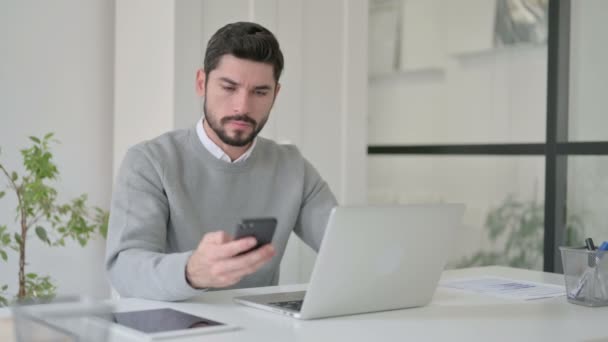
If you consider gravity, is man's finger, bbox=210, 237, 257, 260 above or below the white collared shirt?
below

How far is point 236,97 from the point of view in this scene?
2180 millimetres

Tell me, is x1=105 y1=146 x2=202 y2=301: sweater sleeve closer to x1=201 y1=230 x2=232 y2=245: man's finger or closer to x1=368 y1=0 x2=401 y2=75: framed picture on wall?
x1=201 y1=230 x2=232 y2=245: man's finger

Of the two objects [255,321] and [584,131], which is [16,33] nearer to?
[255,321]

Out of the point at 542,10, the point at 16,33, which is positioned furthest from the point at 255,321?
the point at 542,10

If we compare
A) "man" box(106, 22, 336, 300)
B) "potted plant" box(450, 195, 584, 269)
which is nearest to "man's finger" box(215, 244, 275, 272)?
"man" box(106, 22, 336, 300)

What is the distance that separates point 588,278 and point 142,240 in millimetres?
1057

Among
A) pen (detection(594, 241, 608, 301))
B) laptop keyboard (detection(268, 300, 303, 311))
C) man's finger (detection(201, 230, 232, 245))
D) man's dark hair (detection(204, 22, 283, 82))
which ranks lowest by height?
laptop keyboard (detection(268, 300, 303, 311))

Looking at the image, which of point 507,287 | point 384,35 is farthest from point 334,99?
point 507,287

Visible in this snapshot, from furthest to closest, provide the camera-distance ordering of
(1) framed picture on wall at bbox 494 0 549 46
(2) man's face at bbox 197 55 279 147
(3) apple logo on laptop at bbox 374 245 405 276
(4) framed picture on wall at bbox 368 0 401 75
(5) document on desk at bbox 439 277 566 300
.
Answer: (4) framed picture on wall at bbox 368 0 401 75, (1) framed picture on wall at bbox 494 0 549 46, (2) man's face at bbox 197 55 279 147, (5) document on desk at bbox 439 277 566 300, (3) apple logo on laptop at bbox 374 245 405 276

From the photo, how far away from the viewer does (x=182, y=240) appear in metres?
2.16

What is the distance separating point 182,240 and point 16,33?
4.81 ft

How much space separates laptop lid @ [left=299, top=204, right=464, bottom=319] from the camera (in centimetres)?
149

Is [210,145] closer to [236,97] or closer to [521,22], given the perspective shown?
[236,97]

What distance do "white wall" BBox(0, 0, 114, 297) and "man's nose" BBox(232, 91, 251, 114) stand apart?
134 centimetres
